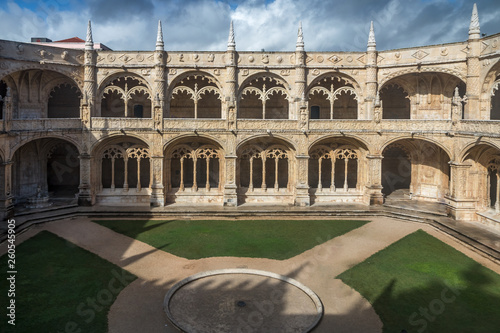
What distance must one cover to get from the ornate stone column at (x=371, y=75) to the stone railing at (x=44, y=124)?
1944 centimetres

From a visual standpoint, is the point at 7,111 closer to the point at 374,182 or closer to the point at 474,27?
the point at 374,182

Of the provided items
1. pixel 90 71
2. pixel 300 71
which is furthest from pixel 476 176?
pixel 90 71

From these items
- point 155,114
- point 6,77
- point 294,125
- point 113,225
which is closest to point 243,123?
point 294,125

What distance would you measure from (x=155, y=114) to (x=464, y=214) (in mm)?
19592

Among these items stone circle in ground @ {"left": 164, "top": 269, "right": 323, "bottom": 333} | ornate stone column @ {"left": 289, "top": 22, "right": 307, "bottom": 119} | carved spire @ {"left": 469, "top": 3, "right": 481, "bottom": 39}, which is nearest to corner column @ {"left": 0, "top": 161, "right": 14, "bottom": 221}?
stone circle in ground @ {"left": 164, "top": 269, "right": 323, "bottom": 333}

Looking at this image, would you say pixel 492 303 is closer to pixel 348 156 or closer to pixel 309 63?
pixel 348 156

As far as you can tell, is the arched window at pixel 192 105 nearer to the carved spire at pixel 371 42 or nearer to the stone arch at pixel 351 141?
the stone arch at pixel 351 141

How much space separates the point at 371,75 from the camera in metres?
25.4

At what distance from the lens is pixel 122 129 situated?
23.8 metres

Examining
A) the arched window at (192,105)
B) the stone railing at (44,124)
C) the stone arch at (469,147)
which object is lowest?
the stone arch at (469,147)

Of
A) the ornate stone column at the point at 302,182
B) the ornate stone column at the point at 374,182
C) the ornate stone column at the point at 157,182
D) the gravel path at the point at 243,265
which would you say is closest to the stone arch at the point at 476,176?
the gravel path at the point at 243,265

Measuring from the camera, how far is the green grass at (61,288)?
10.3 metres

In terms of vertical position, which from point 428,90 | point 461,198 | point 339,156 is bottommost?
point 461,198

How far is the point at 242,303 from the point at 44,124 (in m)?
18.3
